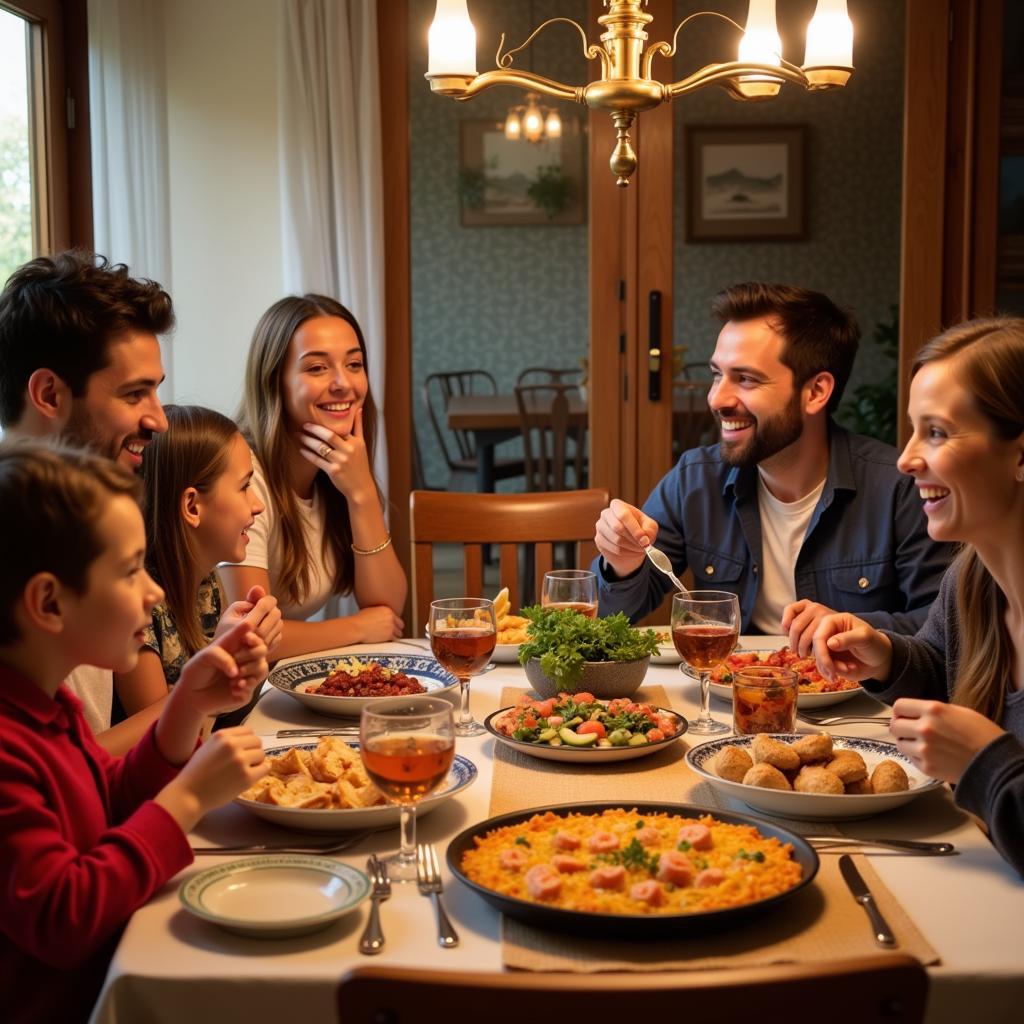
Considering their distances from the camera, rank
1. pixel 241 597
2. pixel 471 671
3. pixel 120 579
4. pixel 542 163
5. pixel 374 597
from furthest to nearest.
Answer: pixel 542 163, pixel 374 597, pixel 241 597, pixel 471 671, pixel 120 579

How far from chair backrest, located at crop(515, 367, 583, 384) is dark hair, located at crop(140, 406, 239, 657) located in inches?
91.3

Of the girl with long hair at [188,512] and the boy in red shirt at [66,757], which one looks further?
the girl with long hair at [188,512]

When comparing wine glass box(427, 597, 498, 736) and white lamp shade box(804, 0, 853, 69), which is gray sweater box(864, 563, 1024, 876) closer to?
wine glass box(427, 597, 498, 736)

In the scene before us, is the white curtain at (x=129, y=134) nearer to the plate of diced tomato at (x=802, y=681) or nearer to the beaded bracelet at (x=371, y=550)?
the beaded bracelet at (x=371, y=550)

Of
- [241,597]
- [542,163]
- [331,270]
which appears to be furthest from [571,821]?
[542,163]

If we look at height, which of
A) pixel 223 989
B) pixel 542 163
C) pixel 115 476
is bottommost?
pixel 223 989

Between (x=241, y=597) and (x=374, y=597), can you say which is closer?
(x=241, y=597)

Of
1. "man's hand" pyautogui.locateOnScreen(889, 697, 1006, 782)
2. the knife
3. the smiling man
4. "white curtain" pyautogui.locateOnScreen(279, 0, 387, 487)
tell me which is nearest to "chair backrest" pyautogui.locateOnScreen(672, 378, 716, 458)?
"white curtain" pyautogui.locateOnScreen(279, 0, 387, 487)

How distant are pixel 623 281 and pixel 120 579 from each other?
10.1 ft

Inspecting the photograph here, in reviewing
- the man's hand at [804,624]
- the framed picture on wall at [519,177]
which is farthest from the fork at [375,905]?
the framed picture on wall at [519,177]

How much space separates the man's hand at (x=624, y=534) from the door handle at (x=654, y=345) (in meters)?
1.78

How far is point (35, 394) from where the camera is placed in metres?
1.92

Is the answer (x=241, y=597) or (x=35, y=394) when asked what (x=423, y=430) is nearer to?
(x=241, y=597)

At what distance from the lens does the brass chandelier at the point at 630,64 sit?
1.88 m
